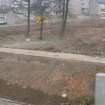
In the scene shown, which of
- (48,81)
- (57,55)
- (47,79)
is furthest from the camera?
(57,55)

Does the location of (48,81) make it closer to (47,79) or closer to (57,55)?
(47,79)

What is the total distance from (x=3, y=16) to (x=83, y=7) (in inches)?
1304

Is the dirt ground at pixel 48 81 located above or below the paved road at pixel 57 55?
below

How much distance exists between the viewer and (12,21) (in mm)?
54375

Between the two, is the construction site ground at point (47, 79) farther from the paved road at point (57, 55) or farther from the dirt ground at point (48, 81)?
the paved road at point (57, 55)

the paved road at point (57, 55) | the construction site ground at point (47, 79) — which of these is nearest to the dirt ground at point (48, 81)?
the construction site ground at point (47, 79)

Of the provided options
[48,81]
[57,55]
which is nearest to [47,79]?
[48,81]

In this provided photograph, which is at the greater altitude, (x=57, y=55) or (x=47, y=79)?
(x=57, y=55)

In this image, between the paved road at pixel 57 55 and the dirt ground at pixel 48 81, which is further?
the paved road at pixel 57 55

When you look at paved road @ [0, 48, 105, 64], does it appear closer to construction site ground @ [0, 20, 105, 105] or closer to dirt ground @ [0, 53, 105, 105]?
construction site ground @ [0, 20, 105, 105]

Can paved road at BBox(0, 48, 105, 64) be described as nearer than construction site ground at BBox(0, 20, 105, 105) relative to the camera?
No

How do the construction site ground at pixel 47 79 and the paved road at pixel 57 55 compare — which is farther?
the paved road at pixel 57 55

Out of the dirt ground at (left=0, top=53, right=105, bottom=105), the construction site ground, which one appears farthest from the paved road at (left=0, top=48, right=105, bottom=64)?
the dirt ground at (left=0, top=53, right=105, bottom=105)

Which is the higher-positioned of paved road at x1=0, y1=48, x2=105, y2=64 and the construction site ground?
paved road at x1=0, y1=48, x2=105, y2=64
